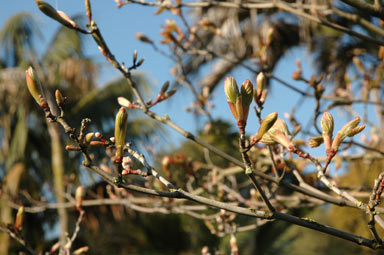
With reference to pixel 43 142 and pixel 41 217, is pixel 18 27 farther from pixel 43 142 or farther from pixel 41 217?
pixel 41 217

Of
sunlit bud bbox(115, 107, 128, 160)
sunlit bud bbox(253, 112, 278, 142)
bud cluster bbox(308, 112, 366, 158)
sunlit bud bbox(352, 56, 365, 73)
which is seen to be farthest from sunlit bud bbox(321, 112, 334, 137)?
sunlit bud bbox(352, 56, 365, 73)

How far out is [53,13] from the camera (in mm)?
1004

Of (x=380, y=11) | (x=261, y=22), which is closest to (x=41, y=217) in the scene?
(x=261, y=22)

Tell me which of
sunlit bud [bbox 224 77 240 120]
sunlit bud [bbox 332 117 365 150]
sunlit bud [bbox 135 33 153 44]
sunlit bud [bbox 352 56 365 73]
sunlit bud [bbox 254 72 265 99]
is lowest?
sunlit bud [bbox 332 117 365 150]

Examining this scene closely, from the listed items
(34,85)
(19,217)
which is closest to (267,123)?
(34,85)

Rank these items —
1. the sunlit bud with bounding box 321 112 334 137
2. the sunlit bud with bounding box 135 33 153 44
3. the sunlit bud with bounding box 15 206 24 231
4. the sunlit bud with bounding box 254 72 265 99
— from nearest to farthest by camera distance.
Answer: the sunlit bud with bounding box 321 112 334 137, the sunlit bud with bounding box 254 72 265 99, the sunlit bud with bounding box 15 206 24 231, the sunlit bud with bounding box 135 33 153 44

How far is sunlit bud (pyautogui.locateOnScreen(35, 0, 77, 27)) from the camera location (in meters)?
0.97

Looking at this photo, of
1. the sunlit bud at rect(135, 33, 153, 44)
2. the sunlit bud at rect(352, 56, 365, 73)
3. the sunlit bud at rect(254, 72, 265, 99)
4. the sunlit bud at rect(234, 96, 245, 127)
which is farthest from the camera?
the sunlit bud at rect(352, 56, 365, 73)

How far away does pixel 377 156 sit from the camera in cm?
199

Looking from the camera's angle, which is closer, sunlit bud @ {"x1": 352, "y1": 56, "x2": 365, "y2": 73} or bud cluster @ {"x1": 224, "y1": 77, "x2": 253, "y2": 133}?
bud cluster @ {"x1": 224, "y1": 77, "x2": 253, "y2": 133}

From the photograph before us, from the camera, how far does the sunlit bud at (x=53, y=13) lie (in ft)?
3.17

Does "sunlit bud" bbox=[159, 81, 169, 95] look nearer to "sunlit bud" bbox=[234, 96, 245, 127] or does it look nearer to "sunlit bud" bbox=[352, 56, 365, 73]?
"sunlit bud" bbox=[234, 96, 245, 127]

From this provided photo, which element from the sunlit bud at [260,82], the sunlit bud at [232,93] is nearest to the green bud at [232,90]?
the sunlit bud at [232,93]

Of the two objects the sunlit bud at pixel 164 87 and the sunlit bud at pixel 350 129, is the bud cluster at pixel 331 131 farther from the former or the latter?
the sunlit bud at pixel 164 87
